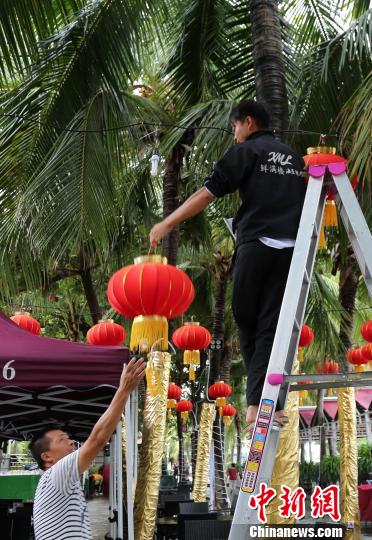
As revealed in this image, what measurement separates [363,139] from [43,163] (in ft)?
17.2

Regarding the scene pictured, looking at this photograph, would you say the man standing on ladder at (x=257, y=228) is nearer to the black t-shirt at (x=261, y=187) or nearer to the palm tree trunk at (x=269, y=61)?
the black t-shirt at (x=261, y=187)

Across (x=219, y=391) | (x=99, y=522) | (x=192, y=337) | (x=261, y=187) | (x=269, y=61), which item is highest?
(x=269, y=61)

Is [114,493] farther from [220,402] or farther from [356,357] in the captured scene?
[220,402]

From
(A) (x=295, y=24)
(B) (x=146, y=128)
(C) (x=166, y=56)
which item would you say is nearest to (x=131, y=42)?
(C) (x=166, y=56)

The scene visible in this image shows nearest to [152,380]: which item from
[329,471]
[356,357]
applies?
[356,357]

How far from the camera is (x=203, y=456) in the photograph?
1516 cm

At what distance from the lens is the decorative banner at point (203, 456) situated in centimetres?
1473

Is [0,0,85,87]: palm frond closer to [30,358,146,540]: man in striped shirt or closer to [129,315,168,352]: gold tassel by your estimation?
[129,315,168,352]: gold tassel

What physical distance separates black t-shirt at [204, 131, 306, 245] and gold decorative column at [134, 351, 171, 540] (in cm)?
487

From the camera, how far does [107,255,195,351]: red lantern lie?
5.59 meters

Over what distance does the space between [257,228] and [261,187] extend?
0.77ft

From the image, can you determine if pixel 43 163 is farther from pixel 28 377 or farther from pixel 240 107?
pixel 240 107

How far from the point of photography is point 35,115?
8070 mm

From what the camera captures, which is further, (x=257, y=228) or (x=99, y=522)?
(x=99, y=522)
